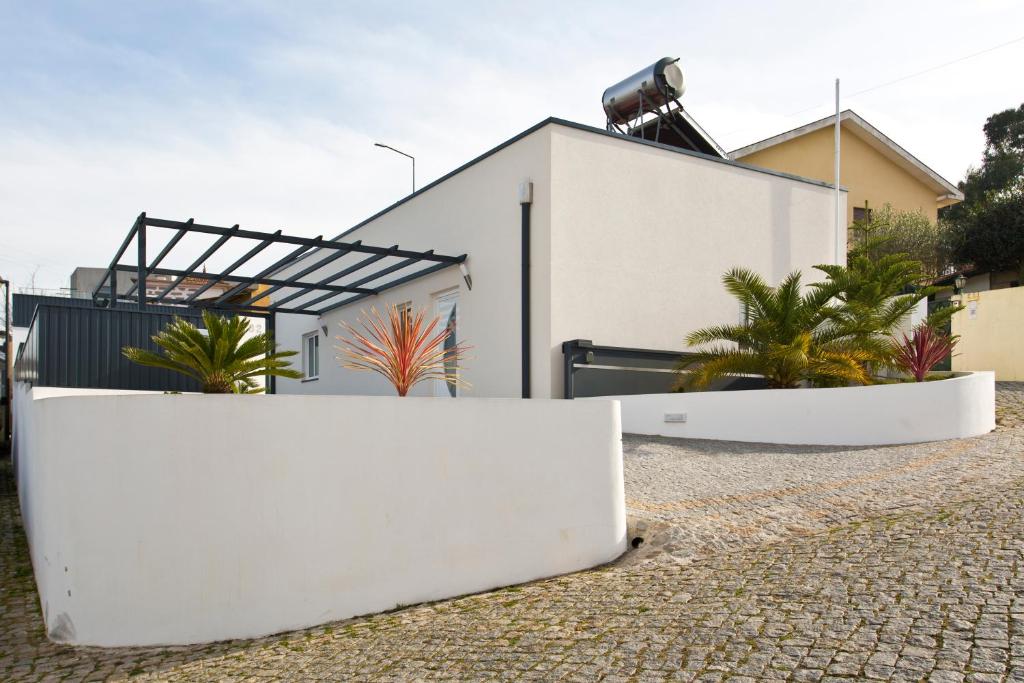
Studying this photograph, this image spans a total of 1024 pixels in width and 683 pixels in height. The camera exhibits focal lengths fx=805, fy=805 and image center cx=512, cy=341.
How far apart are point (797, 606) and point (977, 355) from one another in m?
15.1

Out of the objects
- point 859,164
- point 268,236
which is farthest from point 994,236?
point 268,236

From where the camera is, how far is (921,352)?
12883mm

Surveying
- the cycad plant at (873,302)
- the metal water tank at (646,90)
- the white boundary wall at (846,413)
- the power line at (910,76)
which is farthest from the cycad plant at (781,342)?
the power line at (910,76)

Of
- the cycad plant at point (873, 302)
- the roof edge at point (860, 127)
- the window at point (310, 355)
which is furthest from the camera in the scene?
the roof edge at point (860, 127)

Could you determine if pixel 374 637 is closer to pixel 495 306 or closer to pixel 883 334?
pixel 495 306

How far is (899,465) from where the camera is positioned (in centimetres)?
892

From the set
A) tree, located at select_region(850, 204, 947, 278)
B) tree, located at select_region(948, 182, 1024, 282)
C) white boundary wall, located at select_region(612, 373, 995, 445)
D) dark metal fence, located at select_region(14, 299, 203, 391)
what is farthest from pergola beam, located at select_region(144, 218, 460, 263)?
tree, located at select_region(948, 182, 1024, 282)

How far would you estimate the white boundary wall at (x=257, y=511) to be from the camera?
16.0 ft

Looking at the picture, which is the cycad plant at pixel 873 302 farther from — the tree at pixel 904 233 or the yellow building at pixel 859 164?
the tree at pixel 904 233

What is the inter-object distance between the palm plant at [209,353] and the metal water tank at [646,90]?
15133 millimetres

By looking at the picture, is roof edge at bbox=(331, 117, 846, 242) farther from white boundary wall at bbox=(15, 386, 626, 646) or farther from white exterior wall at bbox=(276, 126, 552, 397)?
white boundary wall at bbox=(15, 386, 626, 646)

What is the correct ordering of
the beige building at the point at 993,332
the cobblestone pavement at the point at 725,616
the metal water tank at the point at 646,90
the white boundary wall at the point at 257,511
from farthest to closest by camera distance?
the metal water tank at the point at 646,90 < the beige building at the point at 993,332 < the white boundary wall at the point at 257,511 < the cobblestone pavement at the point at 725,616

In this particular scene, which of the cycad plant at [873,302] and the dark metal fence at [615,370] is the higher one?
the cycad plant at [873,302]

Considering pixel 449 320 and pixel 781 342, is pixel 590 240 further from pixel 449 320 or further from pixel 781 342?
pixel 781 342
